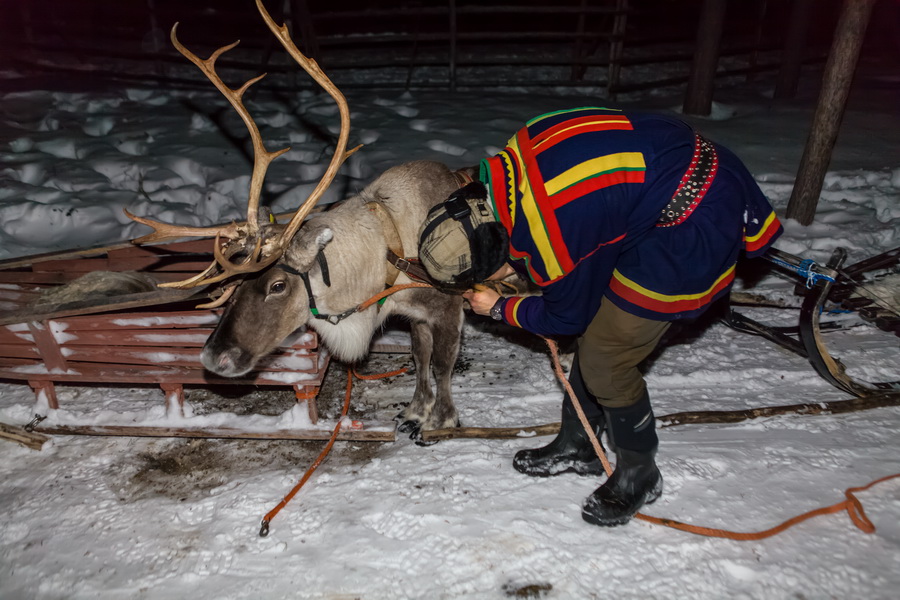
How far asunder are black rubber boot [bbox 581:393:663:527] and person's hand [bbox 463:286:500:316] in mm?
700

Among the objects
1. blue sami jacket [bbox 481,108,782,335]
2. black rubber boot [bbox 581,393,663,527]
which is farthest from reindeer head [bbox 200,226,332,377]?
black rubber boot [bbox 581,393,663,527]

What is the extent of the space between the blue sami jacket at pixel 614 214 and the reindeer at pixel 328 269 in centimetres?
91

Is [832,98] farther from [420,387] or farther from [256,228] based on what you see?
[256,228]

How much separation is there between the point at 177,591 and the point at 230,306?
1.21 meters

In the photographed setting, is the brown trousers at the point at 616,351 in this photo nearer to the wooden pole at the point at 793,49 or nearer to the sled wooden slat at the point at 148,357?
the sled wooden slat at the point at 148,357

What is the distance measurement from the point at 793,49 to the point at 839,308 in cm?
671

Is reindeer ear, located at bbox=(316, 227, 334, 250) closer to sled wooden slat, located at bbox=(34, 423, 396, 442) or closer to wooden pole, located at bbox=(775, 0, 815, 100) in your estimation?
sled wooden slat, located at bbox=(34, 423, 396, 442)

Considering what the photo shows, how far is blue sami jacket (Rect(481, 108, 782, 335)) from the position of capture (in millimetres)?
1978

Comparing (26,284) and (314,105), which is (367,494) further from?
(314,105)

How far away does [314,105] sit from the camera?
9.22m

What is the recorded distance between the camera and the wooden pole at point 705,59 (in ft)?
24.1

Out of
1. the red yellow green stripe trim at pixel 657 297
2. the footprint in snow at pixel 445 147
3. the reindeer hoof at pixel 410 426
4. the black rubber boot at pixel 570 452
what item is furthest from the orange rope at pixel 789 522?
the footprint in snow at pixel 445 147

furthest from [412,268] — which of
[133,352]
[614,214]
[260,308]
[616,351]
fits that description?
[133,352]

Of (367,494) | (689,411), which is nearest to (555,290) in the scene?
(367,494)
